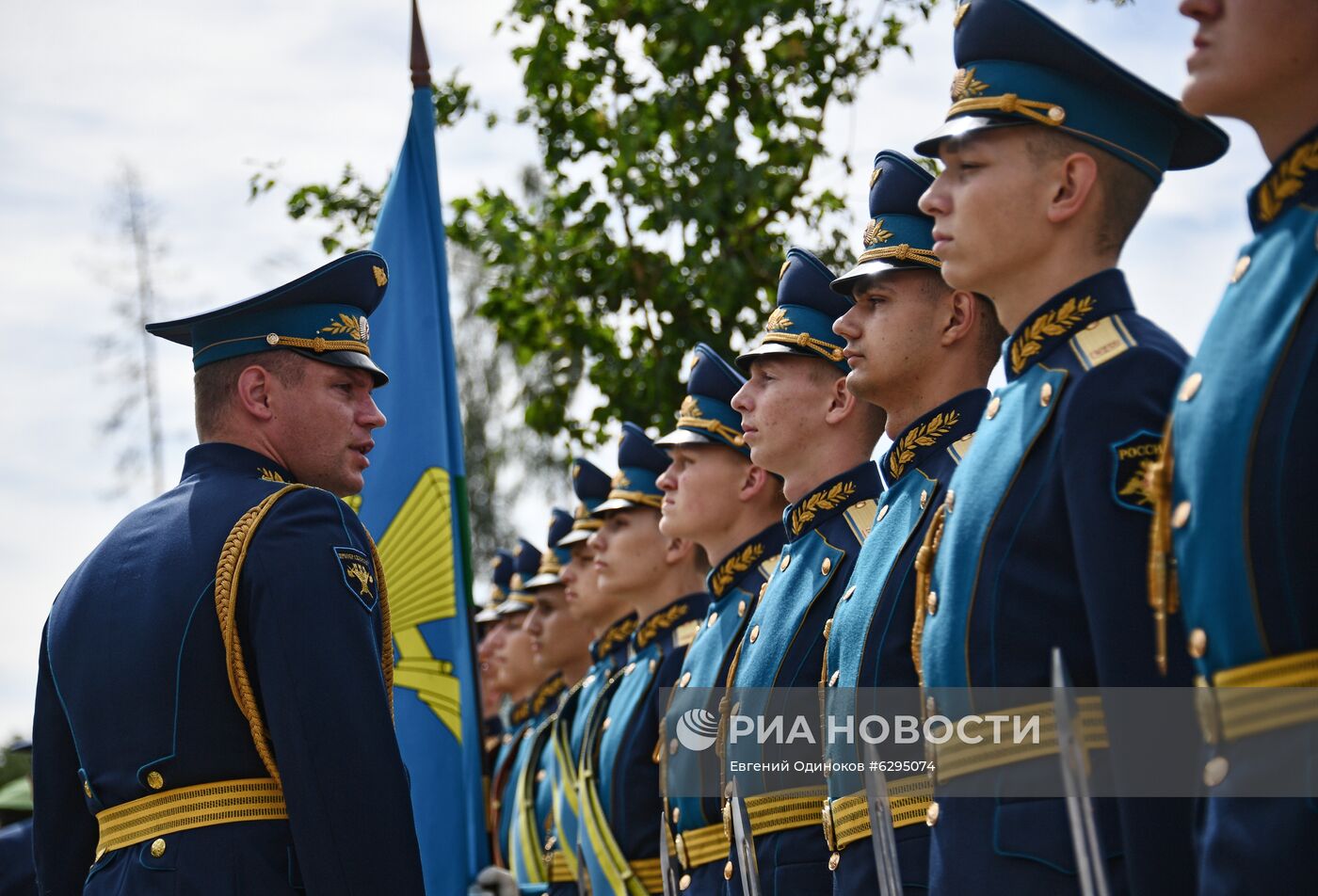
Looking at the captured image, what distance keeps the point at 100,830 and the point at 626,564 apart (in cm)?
367

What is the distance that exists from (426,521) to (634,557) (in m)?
1.33

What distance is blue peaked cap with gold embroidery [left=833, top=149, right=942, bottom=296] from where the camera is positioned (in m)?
4.49

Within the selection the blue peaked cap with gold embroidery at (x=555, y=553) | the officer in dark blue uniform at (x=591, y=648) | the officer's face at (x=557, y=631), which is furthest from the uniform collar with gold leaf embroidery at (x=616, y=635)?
the officer's face at (x=557, y=631)

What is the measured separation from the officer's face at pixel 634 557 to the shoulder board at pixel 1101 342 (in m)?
4.24

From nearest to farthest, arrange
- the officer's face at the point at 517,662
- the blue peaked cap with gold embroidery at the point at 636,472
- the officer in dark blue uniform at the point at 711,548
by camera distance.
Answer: the officer in dark blue uniform at the point at 711,548 < the blue peaked cap with gold embroidery at the point at 636,472 < the officer's face at the point at 517,662

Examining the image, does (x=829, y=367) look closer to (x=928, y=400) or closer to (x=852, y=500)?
(x=852, y=500)

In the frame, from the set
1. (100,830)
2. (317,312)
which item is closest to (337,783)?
(100,830)

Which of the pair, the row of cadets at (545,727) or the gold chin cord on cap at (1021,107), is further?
the row of cadets at (545,727)

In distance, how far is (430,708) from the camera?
245 inches

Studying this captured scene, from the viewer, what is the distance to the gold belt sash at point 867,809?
396cm

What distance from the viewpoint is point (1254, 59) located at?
2770mm

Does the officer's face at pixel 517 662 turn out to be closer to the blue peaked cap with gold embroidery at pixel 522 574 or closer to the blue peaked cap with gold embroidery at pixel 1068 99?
the blue peaked cap with gold embroidery at pixel 522 574

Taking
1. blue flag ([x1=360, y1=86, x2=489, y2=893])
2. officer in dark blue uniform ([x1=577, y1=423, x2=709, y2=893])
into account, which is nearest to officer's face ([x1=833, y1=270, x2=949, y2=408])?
officer in dark blue uniform ([x1=577, y1=423, x2=709, y2=893])

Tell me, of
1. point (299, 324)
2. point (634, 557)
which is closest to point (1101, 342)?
point (299, 324)
